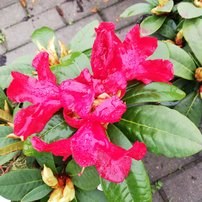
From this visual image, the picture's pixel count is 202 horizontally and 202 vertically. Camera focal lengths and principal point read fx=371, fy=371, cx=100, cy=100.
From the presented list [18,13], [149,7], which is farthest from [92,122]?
[18,13]

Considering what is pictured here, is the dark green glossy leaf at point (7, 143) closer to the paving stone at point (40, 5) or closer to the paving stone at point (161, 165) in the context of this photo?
the paving stone at point (161, 165)

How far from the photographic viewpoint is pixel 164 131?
1127mm

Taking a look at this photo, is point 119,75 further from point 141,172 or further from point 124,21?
point 124,21

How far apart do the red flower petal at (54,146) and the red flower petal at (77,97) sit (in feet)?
0.29

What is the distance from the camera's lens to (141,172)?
1.15 m

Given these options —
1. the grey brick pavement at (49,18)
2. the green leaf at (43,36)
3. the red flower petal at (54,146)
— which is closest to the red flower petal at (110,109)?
the red flower petal at (54,146)

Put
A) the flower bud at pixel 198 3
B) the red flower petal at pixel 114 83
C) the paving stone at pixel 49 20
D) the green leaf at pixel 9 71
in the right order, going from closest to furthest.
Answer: the red flower petal at pixel 114 83 → the green leaf at pixel 9 71 → the flower bud at pixel 198 3 → the paving stone at pixel 49 20

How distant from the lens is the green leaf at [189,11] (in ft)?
5.47

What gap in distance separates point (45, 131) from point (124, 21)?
1992mm

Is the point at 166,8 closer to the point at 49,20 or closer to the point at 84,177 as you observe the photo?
the point at 84,177

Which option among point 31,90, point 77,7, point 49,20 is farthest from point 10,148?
point 77,7

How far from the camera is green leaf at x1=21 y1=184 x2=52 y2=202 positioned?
48.5 inches

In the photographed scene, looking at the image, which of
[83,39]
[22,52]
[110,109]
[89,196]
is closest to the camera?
[110,109]

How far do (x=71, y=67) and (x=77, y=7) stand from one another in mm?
1974
